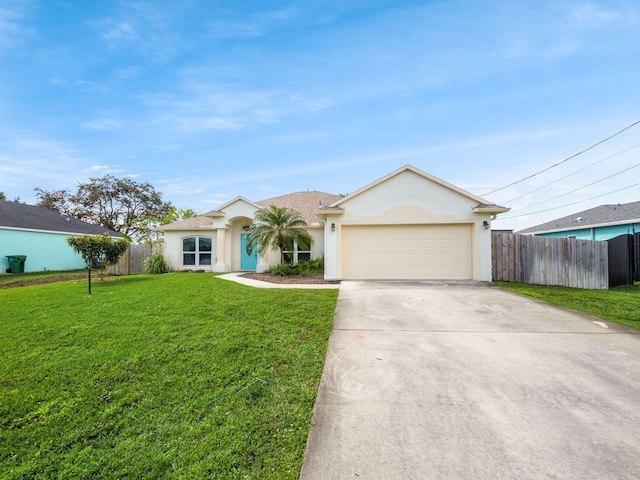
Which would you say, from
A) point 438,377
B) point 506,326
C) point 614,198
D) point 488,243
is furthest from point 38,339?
point 614,198

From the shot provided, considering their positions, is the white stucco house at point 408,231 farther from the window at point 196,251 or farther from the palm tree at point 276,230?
the window at point 196,251

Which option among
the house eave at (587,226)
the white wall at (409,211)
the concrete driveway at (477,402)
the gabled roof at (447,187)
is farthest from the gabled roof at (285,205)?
the house eave at (587,226)

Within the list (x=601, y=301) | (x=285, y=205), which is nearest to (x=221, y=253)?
(x=285, y=205)

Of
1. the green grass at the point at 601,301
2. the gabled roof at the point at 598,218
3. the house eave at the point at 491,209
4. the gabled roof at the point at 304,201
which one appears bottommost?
the green grass at the point at 601,301

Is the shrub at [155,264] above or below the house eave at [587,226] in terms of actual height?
below

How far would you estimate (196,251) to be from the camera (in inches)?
625

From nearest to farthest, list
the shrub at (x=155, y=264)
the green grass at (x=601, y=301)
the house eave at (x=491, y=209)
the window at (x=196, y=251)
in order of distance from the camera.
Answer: the green grass at (x=601, y=301), the house eave at (x=491, y=209), the shrub at (x=155, y=264), the window at (x=196, y=251)

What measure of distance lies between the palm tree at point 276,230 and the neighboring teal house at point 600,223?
62.0 feet

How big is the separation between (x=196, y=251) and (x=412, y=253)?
1171cm

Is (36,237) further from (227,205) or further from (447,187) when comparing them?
(447,187)

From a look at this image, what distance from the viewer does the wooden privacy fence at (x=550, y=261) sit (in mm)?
9938

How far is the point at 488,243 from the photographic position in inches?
421

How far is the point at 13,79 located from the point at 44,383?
535 inches

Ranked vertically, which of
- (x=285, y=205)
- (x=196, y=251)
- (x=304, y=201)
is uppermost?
(x=304, y=201)
